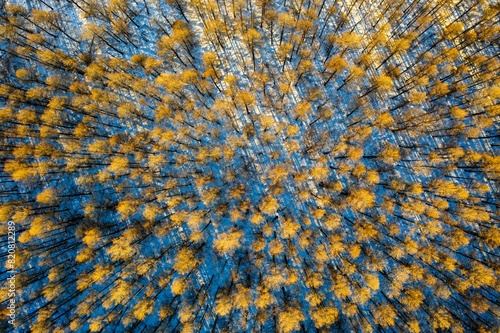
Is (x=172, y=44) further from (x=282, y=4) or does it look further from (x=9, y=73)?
(x=9, y=73)

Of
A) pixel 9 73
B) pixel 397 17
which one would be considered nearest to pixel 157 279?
pixel 9 73

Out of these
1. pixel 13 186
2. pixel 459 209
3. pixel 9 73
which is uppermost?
pixel 9 73

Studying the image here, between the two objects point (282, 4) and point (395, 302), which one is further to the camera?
point (282, 4)

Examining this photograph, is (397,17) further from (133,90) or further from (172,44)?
(133,90)

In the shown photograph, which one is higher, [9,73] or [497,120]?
[9,73]

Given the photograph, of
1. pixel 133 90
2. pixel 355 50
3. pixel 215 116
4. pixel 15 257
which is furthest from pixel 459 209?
pixel 15 257

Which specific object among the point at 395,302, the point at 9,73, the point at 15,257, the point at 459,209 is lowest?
the point at 395,302
